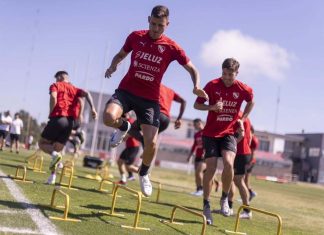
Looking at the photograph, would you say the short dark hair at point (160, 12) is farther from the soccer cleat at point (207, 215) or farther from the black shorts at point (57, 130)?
the black shorts at point (57, 130)

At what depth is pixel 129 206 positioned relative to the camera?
7.78 metres

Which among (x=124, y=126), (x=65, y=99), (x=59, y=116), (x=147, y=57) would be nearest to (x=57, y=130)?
(x=59, y=116)

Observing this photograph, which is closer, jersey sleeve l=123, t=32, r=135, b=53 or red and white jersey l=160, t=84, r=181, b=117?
jersey sleeve l=123, t=32, r=135, b=53

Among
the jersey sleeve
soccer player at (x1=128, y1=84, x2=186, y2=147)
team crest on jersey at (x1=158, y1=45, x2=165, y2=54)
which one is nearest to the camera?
team crest on jersey at (x1=158, y1=45, x2=165, y2=54)

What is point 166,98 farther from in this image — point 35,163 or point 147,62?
point 35,163

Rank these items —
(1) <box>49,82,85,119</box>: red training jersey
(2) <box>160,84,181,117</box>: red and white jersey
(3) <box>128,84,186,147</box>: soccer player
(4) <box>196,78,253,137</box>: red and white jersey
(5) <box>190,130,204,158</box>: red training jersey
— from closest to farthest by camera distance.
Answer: (4) <box>196,78,253,137</box>: red and white jersey → (3) <box>128,84,186,147</box>: soccer player → (1) <box>49,82,85,119</box>: red training jersey → (2) <box>160,84,181,117</box>: red and white jersey → (5) <box>190,130,204,158</box>: red training jersey

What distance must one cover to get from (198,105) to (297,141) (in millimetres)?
84481

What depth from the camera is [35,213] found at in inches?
217

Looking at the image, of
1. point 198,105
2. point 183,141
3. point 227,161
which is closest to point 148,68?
point 198,105

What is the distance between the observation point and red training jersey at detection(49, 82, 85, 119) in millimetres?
9320

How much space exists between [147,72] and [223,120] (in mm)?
1683

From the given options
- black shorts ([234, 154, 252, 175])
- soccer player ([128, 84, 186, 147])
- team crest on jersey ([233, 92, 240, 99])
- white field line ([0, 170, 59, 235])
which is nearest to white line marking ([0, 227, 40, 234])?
white field line ([0, 170, 59, 235])

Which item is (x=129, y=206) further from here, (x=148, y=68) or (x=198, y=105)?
(x=148, y=68)

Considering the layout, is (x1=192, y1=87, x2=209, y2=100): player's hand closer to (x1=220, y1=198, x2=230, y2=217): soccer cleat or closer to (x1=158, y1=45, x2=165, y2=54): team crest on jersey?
(x1=158, y1=45, x2=165, y2=54): team crest on jersey
